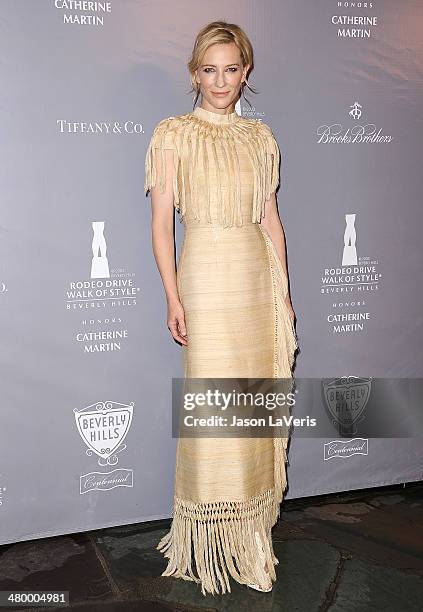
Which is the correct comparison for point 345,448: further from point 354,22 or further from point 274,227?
point 354,22

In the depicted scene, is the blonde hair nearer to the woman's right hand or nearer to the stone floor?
the woman's right hand

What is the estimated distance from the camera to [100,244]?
290 centimetres

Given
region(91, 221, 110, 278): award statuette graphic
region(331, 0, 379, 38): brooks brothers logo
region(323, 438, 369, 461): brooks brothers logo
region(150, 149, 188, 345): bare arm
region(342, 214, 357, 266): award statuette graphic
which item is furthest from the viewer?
region(323, 438, 369, 461): brooks brothers logo

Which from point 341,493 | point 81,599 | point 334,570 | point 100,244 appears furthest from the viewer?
point 341,493

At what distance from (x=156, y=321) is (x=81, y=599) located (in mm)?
1110

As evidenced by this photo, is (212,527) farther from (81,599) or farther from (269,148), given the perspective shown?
(269,148)

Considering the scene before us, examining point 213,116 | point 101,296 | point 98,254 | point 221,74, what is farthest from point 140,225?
point 221,74

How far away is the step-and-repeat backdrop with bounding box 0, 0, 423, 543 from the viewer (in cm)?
278

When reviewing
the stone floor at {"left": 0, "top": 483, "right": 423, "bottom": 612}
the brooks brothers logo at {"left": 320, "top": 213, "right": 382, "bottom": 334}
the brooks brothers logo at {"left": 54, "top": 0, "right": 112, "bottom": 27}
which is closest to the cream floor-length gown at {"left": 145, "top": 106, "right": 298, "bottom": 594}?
the stone floor at {"left": 0, "top": 483, "right": 423, "bottom": 612}

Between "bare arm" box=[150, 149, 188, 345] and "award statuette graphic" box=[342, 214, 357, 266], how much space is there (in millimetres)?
1042

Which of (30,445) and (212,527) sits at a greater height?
(30,445)

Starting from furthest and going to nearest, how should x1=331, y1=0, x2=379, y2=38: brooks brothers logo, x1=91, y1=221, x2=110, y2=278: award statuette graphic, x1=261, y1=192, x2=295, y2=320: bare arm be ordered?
1. x1=331, y1=0, x2=379, y2=38: brooks brothers logo
2. x1=91, y1=221, x2=110, y2=278: award statuette graphic
3. x1=261, y1=192, x2=295, y2=320: bare arm

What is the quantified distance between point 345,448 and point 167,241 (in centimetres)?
150

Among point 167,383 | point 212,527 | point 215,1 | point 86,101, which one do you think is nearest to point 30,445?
point 167,383
